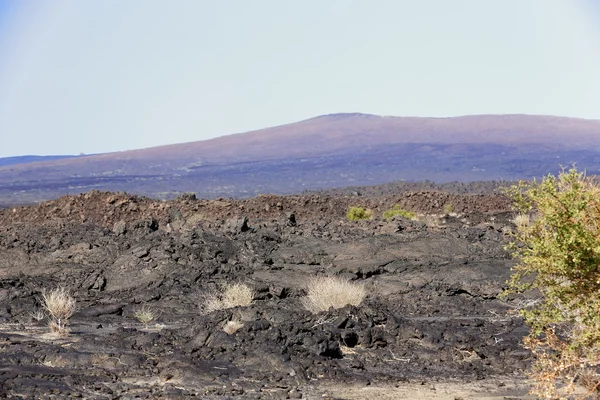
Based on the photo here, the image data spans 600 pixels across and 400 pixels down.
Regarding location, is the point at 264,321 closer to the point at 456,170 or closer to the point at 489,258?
the point at 489,258

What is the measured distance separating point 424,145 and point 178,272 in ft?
422

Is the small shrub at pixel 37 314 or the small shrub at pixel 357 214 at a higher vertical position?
the small shrub at pixel 37 314

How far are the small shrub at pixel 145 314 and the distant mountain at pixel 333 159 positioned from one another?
7907cm

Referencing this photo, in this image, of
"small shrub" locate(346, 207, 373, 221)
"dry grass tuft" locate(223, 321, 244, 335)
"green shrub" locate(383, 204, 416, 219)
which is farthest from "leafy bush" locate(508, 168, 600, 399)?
"small shrub" locate(346, 207, 373, 221)

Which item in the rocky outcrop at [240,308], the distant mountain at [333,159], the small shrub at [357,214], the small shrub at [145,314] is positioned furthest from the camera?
the distant mountain at [333,159]

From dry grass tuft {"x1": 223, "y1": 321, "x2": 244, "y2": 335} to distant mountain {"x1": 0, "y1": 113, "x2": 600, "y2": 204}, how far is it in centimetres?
8421

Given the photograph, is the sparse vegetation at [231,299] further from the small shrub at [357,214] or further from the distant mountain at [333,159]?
the distant mountain at [333,159]

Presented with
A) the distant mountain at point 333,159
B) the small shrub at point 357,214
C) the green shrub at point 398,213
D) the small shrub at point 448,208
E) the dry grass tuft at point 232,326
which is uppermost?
the dry grass tuft at point 232,326

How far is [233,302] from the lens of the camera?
20766mm

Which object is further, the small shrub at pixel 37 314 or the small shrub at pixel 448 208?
the small shrub at pixel 448 208

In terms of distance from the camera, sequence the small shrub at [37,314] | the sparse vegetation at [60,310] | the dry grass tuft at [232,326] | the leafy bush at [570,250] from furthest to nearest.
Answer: the small shrub at [37,314]
the sparse vegetation at [60,310]
the dry grass tuft at [232,326]
the leafy bush at [570,250]

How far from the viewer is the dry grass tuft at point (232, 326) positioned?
53.8 feet

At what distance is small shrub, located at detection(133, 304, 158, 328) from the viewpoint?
66.0ft

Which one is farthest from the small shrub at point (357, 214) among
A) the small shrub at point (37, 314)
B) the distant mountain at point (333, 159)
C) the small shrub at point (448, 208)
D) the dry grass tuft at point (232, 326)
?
the distant mountain at point (333, 159)
